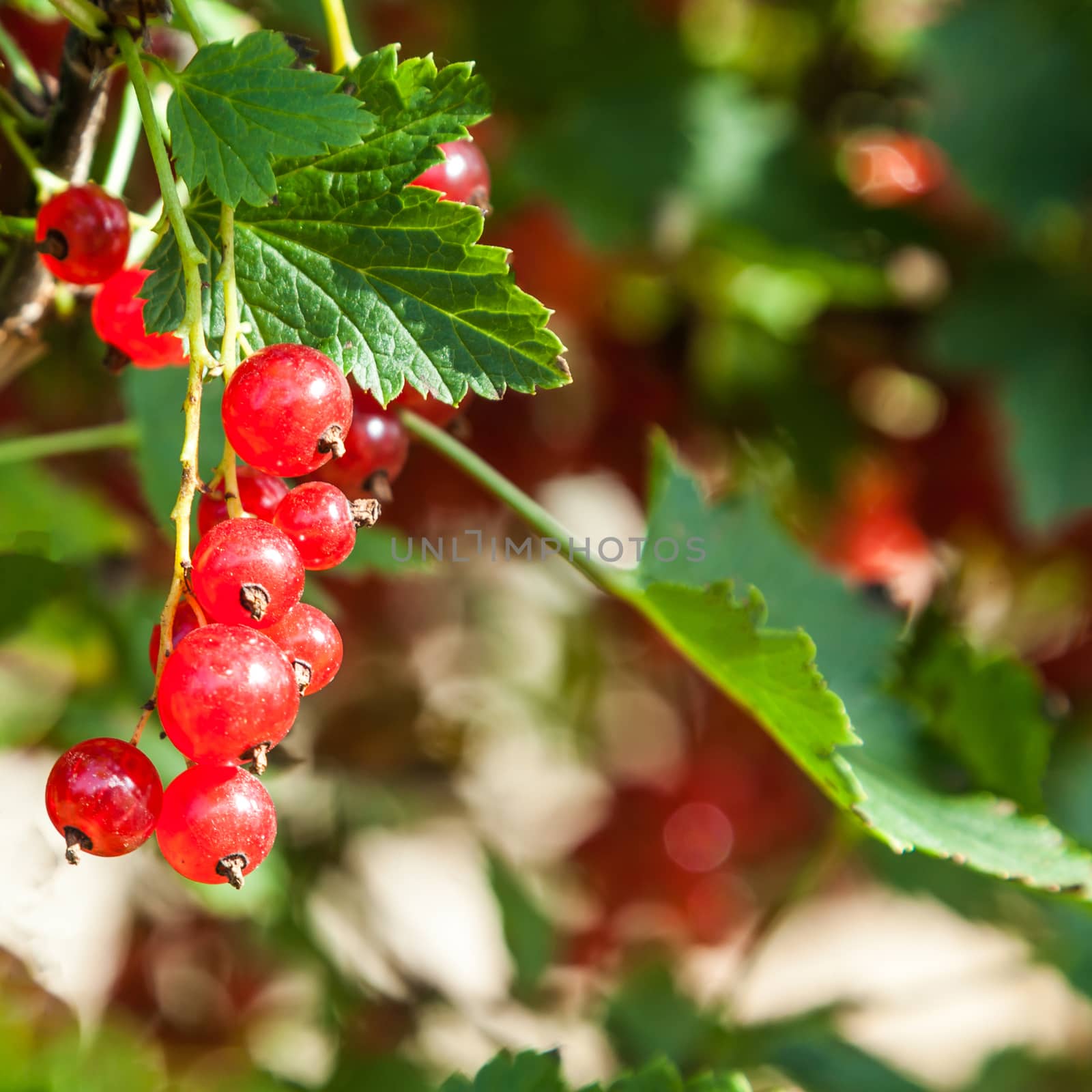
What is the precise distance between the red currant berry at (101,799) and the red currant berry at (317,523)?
0.08 metres

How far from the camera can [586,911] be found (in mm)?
1275

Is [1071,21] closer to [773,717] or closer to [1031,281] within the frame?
[1031,281]

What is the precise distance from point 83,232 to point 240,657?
0.18m

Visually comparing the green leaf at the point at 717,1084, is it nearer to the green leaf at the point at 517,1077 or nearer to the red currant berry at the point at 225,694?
the green leaf at the point at 517,1077

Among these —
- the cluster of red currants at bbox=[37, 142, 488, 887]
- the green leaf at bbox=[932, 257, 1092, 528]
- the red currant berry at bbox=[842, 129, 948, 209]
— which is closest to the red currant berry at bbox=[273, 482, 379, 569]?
the cluster of red currants at bbox=[37, 142, 488, 887]

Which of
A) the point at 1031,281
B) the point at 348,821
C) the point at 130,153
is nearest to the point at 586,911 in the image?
the point at 348,821

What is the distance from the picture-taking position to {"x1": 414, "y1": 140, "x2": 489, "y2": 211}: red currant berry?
0.45 metres

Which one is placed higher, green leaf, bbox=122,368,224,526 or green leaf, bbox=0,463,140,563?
green leaf, bbox=122,368,224,526

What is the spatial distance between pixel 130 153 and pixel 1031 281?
2.91 ft

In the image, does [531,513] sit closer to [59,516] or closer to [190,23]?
[190,23]

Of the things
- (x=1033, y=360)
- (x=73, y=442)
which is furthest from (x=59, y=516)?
(x=1033, y=360)

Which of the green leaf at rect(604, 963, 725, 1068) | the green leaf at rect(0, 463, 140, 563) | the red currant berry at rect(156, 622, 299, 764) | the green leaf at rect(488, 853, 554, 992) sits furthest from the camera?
the green leaf at rect(488, 853, 554, 992)

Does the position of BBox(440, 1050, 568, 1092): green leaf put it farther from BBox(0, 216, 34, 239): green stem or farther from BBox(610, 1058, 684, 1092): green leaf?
BBox(0, 216, 34, 239): green stem

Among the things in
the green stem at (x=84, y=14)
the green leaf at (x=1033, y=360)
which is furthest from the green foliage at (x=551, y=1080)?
the green leaf at (x=1033, y=360)
